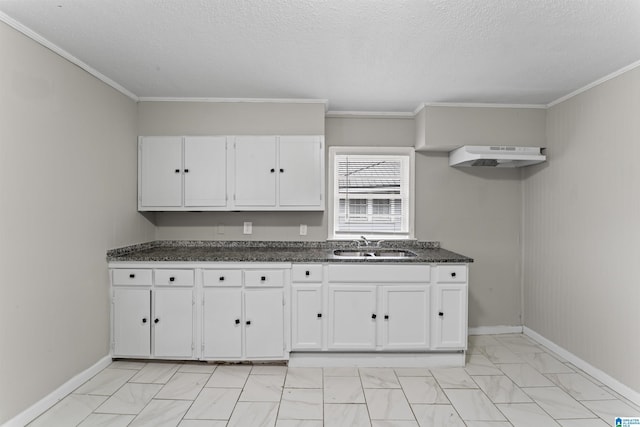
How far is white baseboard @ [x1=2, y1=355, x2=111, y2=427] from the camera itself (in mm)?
2010

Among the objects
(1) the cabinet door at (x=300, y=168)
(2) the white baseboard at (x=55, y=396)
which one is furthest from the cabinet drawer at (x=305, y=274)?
(2) the white baseboard at (x=55, y=396)

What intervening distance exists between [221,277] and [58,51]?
2.02 m

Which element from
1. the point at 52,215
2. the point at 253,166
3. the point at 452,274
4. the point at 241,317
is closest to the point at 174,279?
the point at 241,317

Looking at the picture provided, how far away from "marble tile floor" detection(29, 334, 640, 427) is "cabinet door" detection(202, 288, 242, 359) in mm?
155

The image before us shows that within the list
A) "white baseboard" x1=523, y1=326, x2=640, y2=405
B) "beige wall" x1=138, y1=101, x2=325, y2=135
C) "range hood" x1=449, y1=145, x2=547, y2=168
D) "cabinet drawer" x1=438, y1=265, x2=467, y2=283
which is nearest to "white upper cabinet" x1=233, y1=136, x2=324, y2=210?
"beige wall" x1=138, y1=101, x2=325, y2=135

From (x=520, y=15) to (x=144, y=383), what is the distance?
358 cm

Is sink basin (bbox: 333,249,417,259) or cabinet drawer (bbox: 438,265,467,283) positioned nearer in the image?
cabinet drawer (bbox: 438,265,467,283)

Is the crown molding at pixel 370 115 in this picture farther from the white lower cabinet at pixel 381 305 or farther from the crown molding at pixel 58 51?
the crown molding at pixel 58 51

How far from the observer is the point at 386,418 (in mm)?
2135

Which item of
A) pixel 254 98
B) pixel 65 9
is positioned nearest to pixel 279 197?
pixel 254 98

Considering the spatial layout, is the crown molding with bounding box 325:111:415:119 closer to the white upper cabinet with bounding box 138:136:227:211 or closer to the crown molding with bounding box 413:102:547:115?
the crown molding with bounding box 413:102:547:115

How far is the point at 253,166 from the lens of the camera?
322 cm

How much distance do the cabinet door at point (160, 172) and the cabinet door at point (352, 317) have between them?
1811 millimetres

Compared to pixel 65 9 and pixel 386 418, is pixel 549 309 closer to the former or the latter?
pixel 386 418
